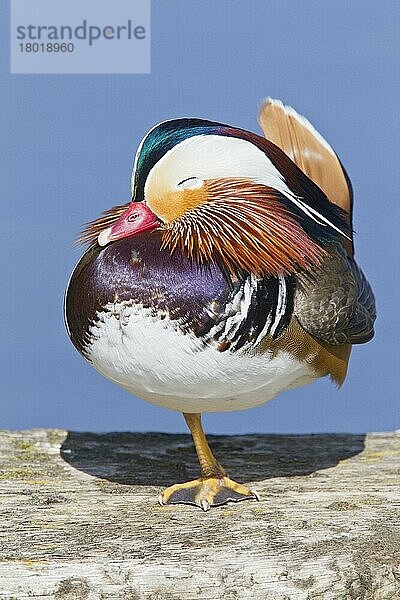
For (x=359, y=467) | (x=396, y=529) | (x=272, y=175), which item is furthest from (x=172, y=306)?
(x=359, y=467)

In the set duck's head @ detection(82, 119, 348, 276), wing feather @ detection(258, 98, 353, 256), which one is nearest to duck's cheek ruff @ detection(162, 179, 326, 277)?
duck's head @ detection(82, 119, 348, 276)

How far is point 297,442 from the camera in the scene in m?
1.59

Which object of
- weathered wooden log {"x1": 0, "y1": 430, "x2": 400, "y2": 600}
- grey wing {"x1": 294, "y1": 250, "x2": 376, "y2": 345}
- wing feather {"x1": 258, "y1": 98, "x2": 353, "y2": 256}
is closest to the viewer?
weathered wooden log {"x1": 0, "y1": 430, "x2": 400, "y2": 600}

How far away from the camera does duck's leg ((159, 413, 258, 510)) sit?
1.22m

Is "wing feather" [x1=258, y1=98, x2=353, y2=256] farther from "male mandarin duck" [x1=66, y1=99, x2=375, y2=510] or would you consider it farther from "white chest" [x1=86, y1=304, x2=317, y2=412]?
"white chest" [x1=86, y1=304, x2=317, y2=412]

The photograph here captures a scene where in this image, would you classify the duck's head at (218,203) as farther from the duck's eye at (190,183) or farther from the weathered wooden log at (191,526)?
the weathered wooden log at (191,526)

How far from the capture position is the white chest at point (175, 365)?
3.54ft

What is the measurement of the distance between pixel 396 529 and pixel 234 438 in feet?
1.61

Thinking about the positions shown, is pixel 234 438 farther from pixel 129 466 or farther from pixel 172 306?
pixel 172 306

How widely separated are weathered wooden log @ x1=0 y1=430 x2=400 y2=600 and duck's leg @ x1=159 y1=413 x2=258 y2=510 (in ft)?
0.04

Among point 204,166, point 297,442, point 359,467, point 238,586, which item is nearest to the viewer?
point 238,586

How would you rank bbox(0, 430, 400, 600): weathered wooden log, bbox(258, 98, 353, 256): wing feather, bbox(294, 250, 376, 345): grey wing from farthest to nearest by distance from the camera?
bbox(258, 98, 353, 256): wing feather
bbox(294, 250, 376, 345): grey wing
bbox(0, 430, 400, 600): weathered wooden log

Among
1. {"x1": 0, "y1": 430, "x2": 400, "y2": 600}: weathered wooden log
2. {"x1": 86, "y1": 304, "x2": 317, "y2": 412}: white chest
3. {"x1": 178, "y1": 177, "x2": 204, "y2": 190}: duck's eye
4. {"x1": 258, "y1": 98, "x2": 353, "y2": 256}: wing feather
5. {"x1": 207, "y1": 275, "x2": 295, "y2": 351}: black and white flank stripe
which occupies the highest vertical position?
{"x1": 258, "y1": 98, "x2": 353, "y2": 256}: wing feather

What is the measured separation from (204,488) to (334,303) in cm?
28
